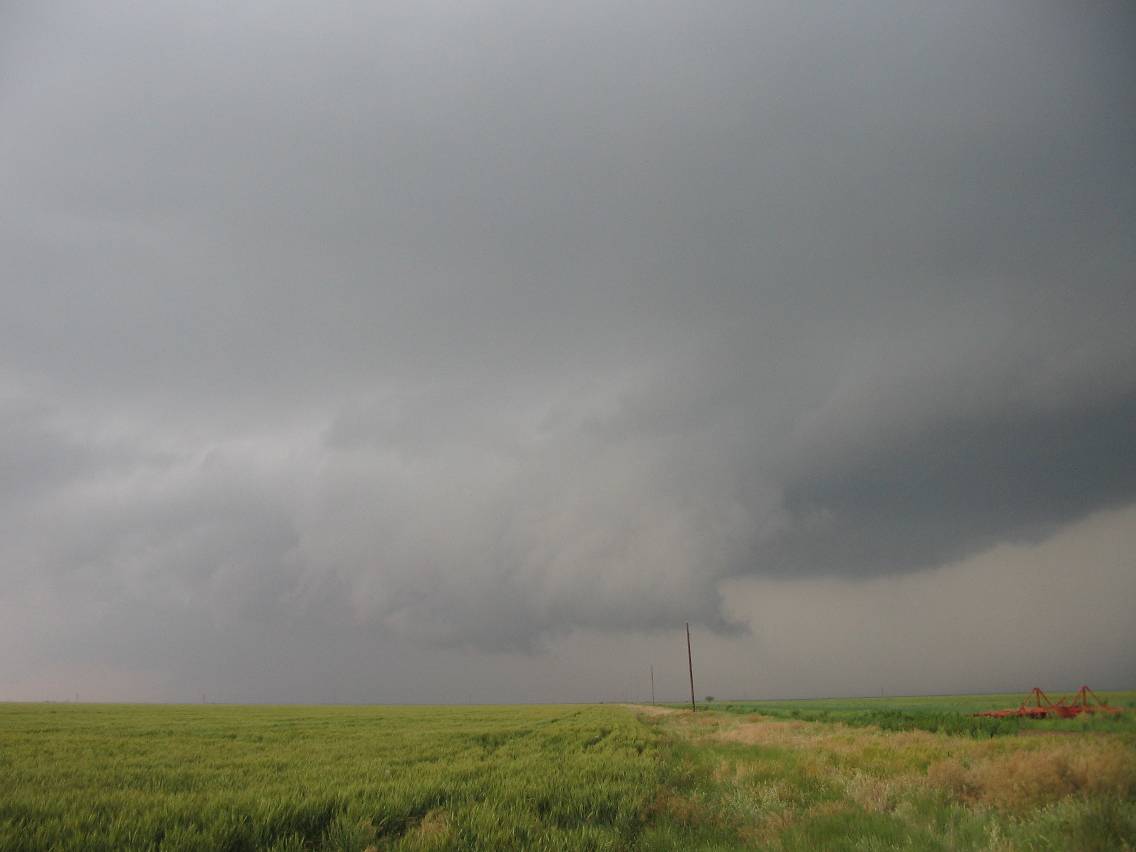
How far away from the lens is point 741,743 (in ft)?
74.2

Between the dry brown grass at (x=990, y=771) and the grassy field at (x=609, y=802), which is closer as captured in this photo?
the dry brown grass at (x=990, y=771)

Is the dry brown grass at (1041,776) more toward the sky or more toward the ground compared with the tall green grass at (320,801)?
more toward the sky

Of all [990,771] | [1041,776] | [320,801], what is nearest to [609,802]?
[320,801]

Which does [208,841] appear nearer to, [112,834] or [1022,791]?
[112,834]

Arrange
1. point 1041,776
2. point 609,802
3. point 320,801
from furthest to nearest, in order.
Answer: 1. point 609,802
2. point 320,801
3. point 1041,776

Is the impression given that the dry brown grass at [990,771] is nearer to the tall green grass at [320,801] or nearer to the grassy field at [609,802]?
the grassy field at [609,802]

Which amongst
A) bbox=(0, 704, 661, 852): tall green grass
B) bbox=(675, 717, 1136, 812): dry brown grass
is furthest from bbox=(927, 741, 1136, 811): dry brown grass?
bbox=(0, 704, 661, 852): tall green grass

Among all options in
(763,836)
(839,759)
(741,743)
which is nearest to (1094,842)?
(763,836)

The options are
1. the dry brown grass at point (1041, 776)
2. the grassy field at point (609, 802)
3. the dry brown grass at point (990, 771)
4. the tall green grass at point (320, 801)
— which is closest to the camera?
the dry brown grass at point (1041, 776)

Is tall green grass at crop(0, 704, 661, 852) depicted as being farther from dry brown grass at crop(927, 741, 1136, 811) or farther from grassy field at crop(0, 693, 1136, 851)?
dry brown grass at crop(927, 741, 1136, 811)

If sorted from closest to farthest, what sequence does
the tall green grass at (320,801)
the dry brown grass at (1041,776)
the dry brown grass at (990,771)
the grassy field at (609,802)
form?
the dry brown grass at (1041,776), the dry brown grass at (990,771), the grassy field at (609,802), the tall green grass at (320,801)

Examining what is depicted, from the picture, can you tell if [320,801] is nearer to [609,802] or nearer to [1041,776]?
[609,802]

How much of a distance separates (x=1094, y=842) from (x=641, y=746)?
17.8m

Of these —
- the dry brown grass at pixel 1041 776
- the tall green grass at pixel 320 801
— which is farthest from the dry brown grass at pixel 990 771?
the tall green grass at pixel 320 801
